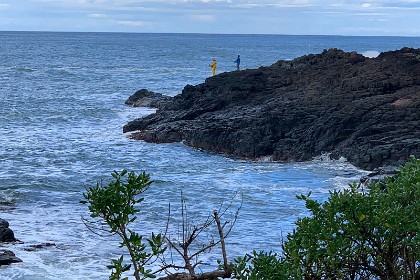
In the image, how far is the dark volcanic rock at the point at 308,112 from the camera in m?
24.3

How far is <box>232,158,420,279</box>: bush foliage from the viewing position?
20.0 ft

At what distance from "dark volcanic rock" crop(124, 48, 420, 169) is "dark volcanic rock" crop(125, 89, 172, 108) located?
762cm

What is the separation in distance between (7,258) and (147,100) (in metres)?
29.0

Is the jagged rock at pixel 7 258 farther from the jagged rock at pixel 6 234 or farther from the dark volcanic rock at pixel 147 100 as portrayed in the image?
the dark volcanic rock at pixel 147 100

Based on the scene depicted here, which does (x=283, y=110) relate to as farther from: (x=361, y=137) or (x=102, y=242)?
(x=102, y=242)

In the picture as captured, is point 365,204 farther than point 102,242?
No

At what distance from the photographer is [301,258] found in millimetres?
6297

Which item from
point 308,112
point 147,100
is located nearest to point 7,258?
point 308,112

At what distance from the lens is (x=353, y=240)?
6465mm

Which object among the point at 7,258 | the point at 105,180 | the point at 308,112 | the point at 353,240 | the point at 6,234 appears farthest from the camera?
the point at 308,112

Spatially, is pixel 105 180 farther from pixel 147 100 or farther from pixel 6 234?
pixel 147 100

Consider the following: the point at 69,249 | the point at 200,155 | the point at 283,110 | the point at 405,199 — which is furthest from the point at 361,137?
the point at 405,199

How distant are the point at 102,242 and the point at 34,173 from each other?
8.72 m

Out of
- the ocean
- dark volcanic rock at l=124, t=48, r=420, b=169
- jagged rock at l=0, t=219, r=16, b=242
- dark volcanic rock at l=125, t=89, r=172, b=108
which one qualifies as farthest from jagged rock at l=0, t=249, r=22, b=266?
dark volcanic rock at l=125, t=89, r=172, b=108
